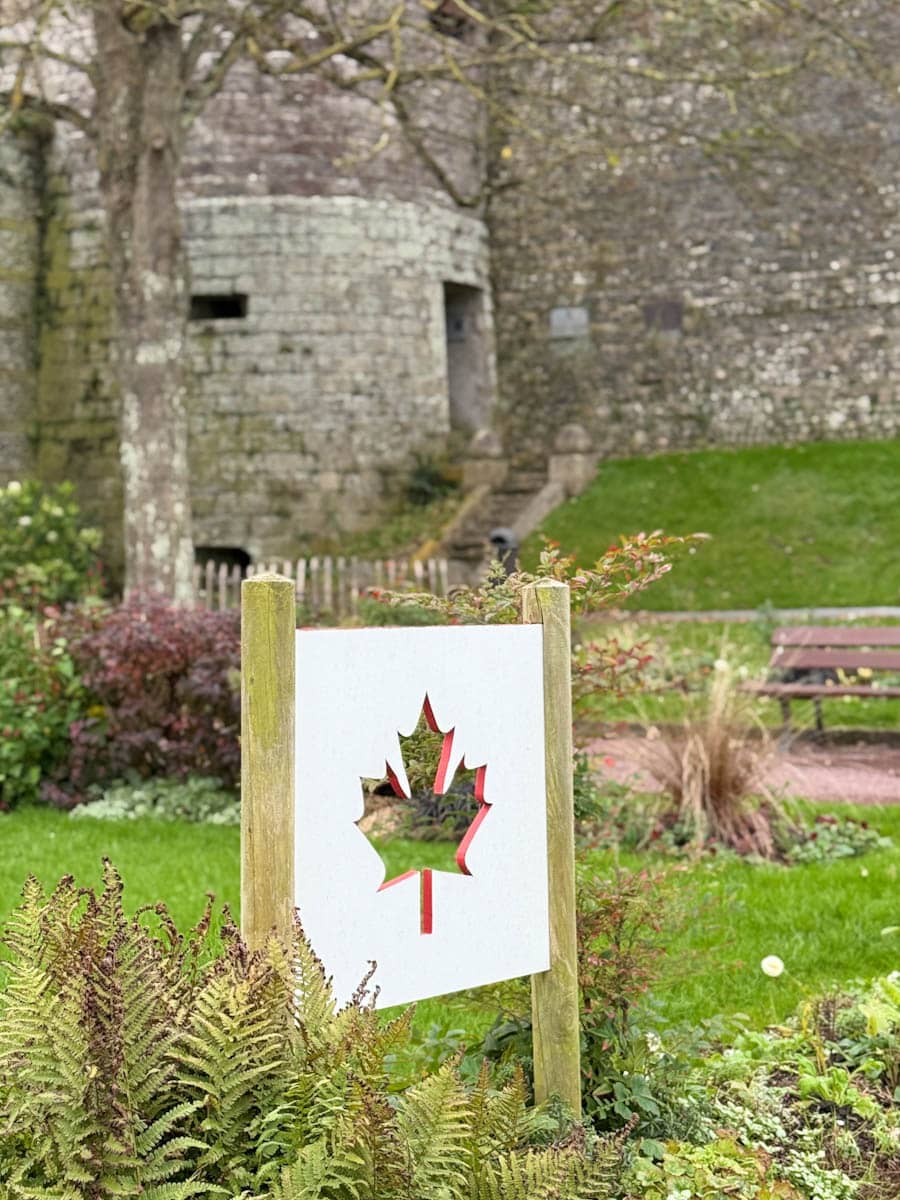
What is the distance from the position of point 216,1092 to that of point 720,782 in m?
4.59

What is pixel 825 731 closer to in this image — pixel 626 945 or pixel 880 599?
pixel 880 599

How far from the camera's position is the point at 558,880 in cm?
308

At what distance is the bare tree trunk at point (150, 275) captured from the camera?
11.0 meters

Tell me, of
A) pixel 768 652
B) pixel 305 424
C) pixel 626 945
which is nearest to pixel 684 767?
pixel 626 945

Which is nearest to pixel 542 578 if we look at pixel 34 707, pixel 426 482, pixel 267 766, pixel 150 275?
pixel 267 766

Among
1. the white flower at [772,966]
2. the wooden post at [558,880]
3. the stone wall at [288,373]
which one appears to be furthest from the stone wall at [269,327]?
the wooden post at [558,880]

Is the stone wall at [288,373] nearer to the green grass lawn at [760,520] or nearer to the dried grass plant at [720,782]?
the green grass lawn at [760,520]

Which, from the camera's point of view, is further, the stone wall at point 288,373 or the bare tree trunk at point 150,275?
the stone wall at point 288,373

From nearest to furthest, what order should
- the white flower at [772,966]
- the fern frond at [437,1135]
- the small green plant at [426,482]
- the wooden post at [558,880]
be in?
1. the fern frond at [437,1135]
2. the wooden post at [558,880]
3. the white flower at [772,966]
4. the small green plant at [426,482]

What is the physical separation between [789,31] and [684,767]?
45.8 feet

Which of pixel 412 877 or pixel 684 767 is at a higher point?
pixel 412 877

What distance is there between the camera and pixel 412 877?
2.82 metres

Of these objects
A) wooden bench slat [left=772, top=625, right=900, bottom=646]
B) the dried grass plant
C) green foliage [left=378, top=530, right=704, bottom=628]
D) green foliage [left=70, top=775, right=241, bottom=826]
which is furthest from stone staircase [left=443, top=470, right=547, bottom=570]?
green foliage [left=378, top=530, right=704, bottom=628]

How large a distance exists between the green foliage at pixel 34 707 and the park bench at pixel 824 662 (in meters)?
4.20
